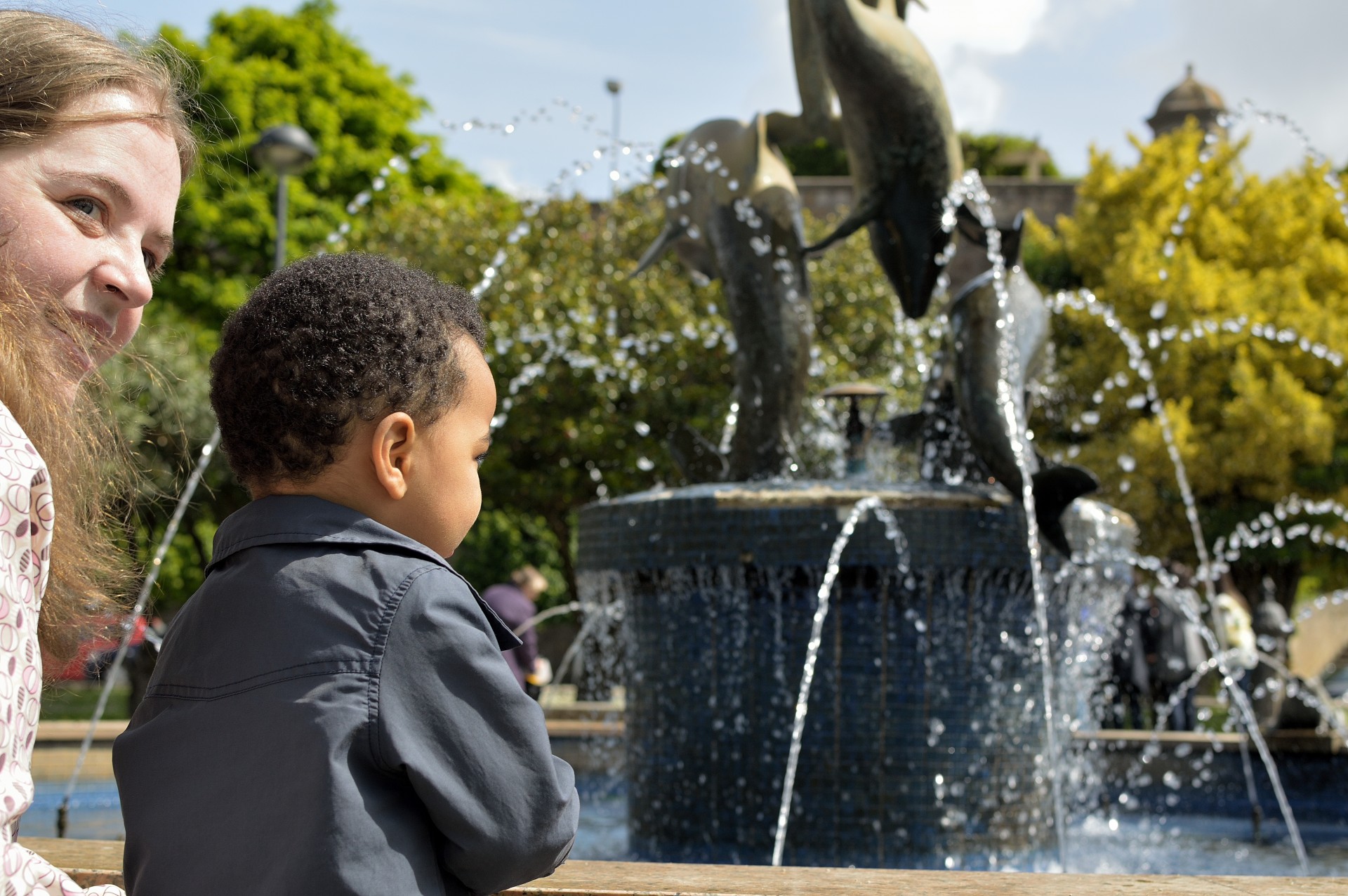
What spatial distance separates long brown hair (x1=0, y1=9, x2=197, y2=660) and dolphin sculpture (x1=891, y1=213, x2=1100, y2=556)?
12.2 ft

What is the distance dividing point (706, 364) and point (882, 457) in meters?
12.3

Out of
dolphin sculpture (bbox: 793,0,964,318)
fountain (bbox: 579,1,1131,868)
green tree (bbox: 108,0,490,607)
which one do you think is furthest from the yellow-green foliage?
fountain (bbox: 579,1,1131,868)

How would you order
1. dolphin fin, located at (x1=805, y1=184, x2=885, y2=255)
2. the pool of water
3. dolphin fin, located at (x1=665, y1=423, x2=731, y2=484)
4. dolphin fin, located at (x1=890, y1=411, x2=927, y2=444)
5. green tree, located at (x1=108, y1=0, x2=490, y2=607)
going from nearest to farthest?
1. the pool of water
2. dolphin fin, located at (x1=805, y1=184, x2=885, y2=255)
3. dolphin fin, located at (x1=890, y1=411, x2=927, y2=444)
4. dolphin fin, located at (x1=665, y1=423, x2=731, y2=484)
5. green tree, located at (x1=108, y1=0, x2=490, y2=607)

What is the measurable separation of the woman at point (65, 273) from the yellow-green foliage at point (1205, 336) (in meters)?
18.7

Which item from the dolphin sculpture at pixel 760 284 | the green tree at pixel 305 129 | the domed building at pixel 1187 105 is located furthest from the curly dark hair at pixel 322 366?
the domed building at pixel 1187 105

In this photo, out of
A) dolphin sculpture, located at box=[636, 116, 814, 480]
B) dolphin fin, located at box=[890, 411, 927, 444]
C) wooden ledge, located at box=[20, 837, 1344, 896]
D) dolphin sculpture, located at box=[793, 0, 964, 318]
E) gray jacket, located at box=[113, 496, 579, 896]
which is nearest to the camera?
gray jacket, located at box=[113, 496, 579, 896]

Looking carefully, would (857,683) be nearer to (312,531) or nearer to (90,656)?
(90,656)

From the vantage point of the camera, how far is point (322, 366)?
4.83 feet

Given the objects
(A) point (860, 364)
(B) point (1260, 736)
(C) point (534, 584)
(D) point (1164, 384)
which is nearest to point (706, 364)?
(A) point (860, 364)

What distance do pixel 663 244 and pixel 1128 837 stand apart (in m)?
3.39

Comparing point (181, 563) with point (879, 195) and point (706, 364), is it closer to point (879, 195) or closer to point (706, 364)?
point (706, 364)

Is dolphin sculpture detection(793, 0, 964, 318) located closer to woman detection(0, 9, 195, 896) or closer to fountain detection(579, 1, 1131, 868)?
fountain detection(579, 1, 1131, 868)

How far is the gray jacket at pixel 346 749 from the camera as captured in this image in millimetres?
1303

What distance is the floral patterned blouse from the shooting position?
1.14 m
